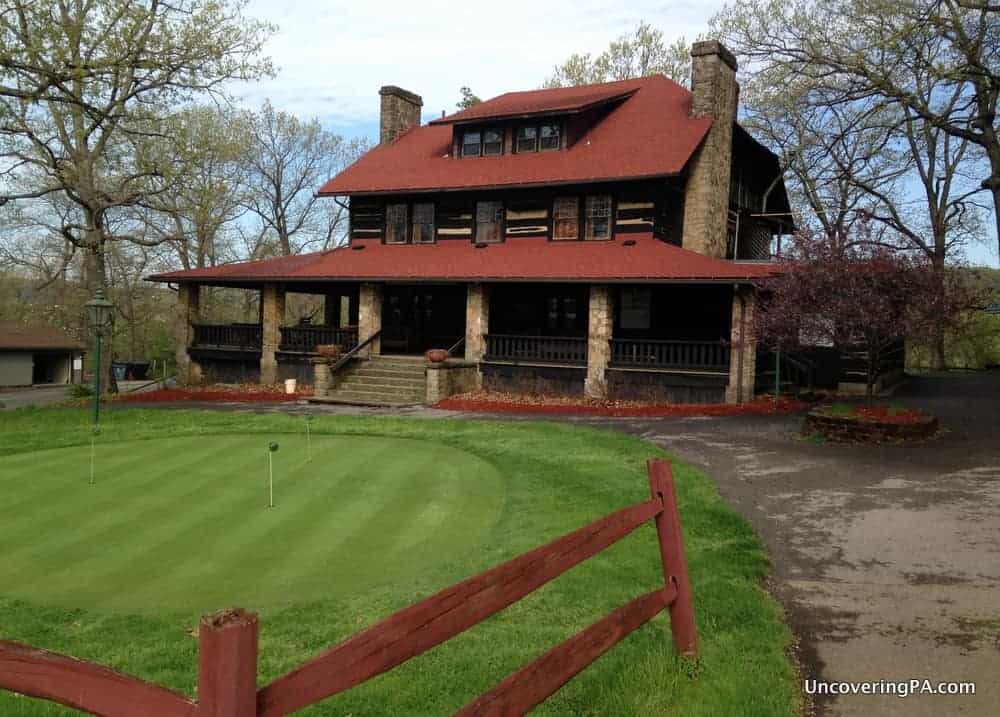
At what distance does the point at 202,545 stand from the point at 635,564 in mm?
3828

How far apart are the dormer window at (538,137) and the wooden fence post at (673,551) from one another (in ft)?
78.9

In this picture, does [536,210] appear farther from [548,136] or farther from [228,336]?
[228,336]

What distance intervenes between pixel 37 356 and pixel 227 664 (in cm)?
6191

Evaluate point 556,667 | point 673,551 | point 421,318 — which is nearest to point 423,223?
point 421,318

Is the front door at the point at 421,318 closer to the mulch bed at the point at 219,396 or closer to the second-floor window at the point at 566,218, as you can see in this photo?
the second-floor window at the point at 566,218

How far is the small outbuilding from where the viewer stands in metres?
50.6

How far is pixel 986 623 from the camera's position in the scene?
5453 mm

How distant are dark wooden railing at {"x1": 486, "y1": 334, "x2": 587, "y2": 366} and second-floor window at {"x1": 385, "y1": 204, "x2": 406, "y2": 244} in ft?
21.7

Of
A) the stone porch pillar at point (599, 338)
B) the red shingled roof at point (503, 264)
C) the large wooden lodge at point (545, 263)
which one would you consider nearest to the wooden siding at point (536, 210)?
the large wooden lodge at point (545, 263)

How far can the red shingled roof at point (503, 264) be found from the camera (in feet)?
69.4

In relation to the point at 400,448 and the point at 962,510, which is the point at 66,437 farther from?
the point at 962,510

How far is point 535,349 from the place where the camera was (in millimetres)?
24078

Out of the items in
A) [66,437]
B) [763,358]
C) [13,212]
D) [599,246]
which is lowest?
[66,437]

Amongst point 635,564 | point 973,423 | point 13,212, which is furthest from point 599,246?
point 13,212
